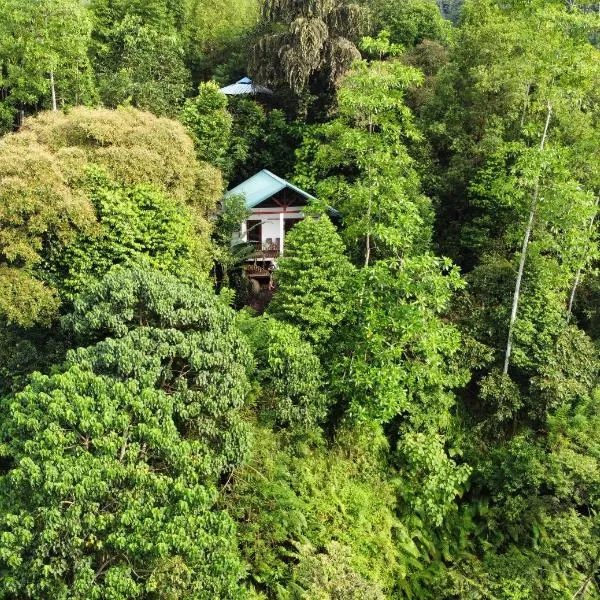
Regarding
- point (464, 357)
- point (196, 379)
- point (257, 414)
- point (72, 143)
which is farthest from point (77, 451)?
point (464, 357)

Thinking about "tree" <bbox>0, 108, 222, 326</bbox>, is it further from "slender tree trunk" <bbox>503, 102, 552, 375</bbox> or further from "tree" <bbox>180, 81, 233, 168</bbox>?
"slender tree trunk" <bbox>503, 102, 552, 375</bbox>

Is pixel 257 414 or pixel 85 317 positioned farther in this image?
pixel 257 414

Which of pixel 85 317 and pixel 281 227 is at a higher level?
pixel 85 317

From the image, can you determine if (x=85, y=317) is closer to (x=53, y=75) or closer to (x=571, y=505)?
(x=571, y=505)

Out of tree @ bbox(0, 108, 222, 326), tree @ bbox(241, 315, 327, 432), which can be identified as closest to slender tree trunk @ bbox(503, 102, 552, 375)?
tree @ bbox(241, 315, 327, 432)

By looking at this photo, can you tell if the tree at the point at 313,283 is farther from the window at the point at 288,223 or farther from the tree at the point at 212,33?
the tree at the point at 212,33

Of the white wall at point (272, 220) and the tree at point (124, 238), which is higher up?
the tree at point (124, 238)

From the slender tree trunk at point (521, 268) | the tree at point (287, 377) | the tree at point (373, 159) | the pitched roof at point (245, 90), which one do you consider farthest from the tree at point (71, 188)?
the pitched roof at point (245, 90)
